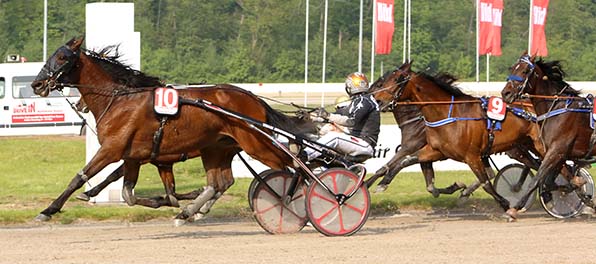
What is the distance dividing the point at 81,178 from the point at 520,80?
4979mm

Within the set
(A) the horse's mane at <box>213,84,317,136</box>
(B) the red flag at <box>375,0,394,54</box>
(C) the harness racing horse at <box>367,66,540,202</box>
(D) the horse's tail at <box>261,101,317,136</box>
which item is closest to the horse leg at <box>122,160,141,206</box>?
(A) the horse's mane at <box>213,84,317,136</box>

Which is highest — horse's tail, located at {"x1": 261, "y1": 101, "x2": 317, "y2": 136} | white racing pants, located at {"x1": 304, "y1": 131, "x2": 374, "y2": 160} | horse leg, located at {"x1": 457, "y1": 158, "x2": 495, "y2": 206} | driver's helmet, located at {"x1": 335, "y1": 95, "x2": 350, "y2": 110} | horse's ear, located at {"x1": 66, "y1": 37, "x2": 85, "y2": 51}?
horse's ear, located at {"x1": 66, "y1": 37, "x2": 85, "y2": 51}

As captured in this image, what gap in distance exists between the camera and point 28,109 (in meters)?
27.7

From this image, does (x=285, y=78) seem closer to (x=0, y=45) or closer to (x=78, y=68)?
(x=0, y=45)

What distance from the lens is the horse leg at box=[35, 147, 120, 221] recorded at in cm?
1060

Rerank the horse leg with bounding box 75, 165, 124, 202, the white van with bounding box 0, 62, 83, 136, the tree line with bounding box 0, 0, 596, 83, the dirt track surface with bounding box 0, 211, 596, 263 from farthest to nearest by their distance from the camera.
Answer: the tree line with bounding box 0, 0, 596, 83
the white van with bounding box 0, 62, 83, 136
the horse leg with bounding box 75, 165, 124, 202
the dirt track surface with bounding box 0, 211, 596, 263

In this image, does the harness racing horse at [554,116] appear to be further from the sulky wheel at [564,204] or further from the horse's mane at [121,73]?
the horse's mane at [121,73]

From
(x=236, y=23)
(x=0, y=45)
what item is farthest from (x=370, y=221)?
(x=236, y=23)

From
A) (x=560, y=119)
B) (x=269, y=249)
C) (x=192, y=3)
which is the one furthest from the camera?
(x=192, y=3)

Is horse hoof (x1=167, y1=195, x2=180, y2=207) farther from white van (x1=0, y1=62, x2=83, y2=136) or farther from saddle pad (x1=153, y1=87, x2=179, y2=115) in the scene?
white van (x1=0, y1=62, x2=83, y2=136)

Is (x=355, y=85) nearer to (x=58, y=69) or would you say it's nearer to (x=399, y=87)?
(x=399, y=87)

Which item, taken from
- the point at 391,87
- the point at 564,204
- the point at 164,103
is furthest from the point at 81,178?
the point at 564,204

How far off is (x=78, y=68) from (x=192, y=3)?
160 ft

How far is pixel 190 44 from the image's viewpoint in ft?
185
